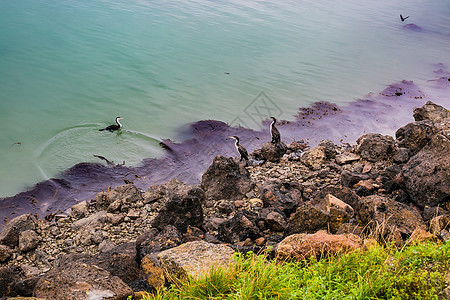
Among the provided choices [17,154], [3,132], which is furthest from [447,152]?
[3,132]

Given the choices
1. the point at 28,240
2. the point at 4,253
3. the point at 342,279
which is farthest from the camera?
the point at 28,240

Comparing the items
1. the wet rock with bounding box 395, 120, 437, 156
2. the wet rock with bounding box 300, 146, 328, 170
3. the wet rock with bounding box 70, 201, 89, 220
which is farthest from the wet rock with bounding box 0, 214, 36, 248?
the wet rock with bounding box 395, 120, 437, 156

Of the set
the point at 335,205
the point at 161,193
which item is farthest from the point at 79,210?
the point at 335,205

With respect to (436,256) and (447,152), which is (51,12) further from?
(436,256)

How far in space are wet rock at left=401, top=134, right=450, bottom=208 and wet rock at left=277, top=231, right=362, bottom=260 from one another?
2924 mm

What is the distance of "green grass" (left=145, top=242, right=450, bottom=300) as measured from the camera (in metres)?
3.69

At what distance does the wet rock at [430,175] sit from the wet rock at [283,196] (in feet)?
7.46

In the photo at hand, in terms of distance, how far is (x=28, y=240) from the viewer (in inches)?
288

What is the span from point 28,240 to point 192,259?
4.34 metres

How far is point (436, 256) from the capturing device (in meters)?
3.98

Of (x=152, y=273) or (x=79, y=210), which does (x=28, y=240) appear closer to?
(x=79, y=210)

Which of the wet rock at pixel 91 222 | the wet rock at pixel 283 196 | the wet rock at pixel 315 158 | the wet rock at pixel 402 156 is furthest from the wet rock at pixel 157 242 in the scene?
the wet rock at pixel 402 156

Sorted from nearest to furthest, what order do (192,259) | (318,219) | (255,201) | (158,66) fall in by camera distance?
(192,259) → (318,219) → (255,201) → (158,66)

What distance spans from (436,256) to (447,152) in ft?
14.0
